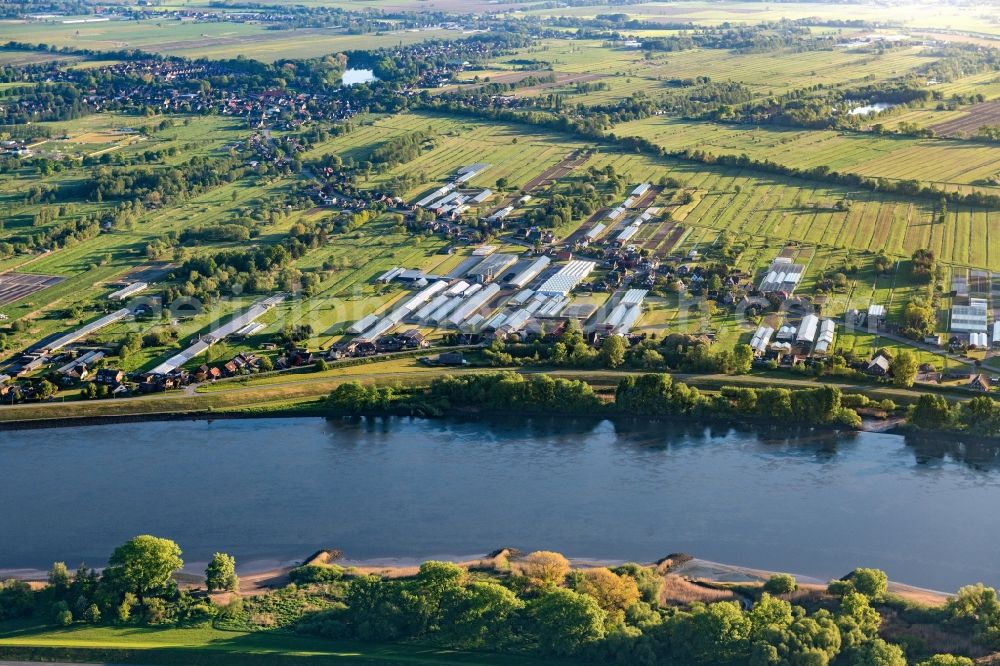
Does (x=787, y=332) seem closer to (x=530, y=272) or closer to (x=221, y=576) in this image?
(x=530, y=272)

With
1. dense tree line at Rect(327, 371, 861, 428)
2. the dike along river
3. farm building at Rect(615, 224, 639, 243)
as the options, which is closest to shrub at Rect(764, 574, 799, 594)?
the dike along river

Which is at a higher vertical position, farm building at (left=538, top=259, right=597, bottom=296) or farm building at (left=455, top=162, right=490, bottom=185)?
farm building at (left=455, top=162, right=490, bottom=185)

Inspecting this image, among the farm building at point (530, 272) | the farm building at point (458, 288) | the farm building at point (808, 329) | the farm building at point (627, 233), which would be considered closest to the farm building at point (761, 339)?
the farm building at point (808, 329)

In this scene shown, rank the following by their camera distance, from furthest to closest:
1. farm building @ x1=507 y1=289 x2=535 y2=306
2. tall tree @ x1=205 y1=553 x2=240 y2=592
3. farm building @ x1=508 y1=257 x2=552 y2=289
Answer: farm building @ x1=508 y1=257 x2=552 y2=289, farm building @ x1=507 y1=289 x2=535 y2=306, tall tree @ x1=205 y1=553 x2=240 y2=592

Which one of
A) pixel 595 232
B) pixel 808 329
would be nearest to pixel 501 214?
pixel 595 232

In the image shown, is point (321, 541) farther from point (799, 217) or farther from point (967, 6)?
point (967, 6)

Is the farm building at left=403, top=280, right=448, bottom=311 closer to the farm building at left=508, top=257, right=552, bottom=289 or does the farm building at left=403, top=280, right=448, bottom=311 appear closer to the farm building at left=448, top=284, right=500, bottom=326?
the farm building at left=448, top=284, right=500, bottom=326

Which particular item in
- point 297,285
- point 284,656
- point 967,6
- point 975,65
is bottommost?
point 284,656

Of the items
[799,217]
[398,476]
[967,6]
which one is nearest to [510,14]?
[967,6]
